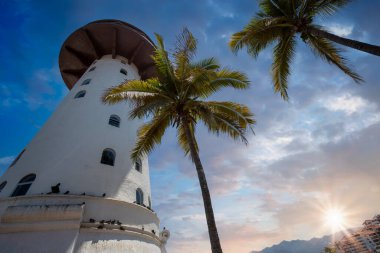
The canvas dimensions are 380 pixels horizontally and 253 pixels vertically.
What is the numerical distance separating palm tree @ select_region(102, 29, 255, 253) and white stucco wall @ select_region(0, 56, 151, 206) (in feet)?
5.61

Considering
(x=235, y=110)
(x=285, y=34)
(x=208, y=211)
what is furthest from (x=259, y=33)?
(x=208, y=211)

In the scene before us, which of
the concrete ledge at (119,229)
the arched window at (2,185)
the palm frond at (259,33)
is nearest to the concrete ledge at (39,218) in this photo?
the concrete ledge at (119,229)

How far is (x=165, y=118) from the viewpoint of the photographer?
12.9 metres

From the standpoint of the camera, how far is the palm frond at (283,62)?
13.1 meters

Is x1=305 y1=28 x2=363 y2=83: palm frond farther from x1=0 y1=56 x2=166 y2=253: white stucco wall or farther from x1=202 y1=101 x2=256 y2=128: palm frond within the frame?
x1=0 y1=56 x2=166 y2=253: white stucco wall

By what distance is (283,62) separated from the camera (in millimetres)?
13578

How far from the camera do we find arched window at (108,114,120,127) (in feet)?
50.3

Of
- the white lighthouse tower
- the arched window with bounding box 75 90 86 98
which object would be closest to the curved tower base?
the white lighthouse tower

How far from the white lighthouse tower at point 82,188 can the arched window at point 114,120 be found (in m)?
0.07

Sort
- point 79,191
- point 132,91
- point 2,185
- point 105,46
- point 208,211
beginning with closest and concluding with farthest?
point 208,211 → point 79,191 → point 2,185 → point 132,91 → point 105,46

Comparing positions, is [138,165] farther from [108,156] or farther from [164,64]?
[164,64]

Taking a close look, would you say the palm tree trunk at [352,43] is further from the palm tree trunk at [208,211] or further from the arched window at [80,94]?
the arched window at [80,94]

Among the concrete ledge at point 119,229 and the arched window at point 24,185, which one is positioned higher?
the arched window at point 24,185

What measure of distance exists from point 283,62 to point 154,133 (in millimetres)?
8374
